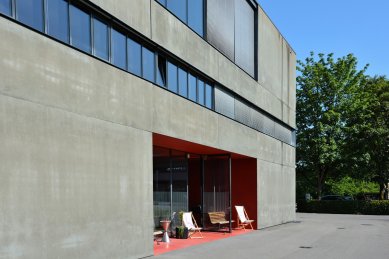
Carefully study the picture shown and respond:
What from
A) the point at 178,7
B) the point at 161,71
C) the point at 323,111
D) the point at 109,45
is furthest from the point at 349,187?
the point at 109,45

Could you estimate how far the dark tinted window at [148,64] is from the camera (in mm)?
12539

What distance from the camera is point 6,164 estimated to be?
24.6 ft

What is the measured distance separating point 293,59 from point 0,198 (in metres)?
23.9

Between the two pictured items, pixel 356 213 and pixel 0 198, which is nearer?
pixel 0 198

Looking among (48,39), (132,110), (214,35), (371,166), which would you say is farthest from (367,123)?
(48,39)

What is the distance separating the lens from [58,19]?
9383mm

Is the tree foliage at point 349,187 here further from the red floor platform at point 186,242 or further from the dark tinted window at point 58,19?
the dark tinted window at point 58,19

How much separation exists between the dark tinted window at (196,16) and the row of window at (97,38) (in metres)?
1.84

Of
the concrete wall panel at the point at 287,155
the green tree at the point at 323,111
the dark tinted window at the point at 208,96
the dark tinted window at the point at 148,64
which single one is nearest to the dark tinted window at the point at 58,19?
the dark tinted window at the point at 148,64

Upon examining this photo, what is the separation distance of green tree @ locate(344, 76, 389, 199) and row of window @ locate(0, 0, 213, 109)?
27.0 metres

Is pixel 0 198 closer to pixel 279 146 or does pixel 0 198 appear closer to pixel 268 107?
pixel 268 107

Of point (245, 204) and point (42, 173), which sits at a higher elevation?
point (42, 173)

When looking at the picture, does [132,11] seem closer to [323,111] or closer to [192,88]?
[192,88]

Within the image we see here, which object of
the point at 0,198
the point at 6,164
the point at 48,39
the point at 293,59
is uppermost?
the point at 293,59
